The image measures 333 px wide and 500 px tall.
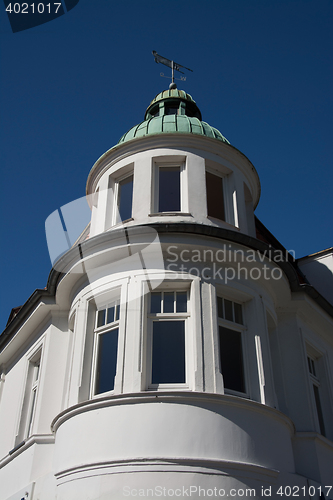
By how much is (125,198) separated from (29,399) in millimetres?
5643

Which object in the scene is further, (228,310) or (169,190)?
(169,190)

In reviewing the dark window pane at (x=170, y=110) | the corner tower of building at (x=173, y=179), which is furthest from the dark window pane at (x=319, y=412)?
the dark window pane at (x=170, y=110)

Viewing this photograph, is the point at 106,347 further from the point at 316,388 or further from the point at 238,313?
the point at 316,388

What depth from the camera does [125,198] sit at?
42.0 feet

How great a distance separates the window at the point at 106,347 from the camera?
9797mm

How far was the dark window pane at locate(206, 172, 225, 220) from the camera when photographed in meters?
12.5

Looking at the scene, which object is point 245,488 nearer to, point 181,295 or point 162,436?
point 162,436

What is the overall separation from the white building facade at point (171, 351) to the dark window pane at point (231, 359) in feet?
0.09

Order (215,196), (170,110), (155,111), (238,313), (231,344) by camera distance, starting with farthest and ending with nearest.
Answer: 1. (155,111)
2. (170,110)
3. (215,196)
4. (238,313)
5. (231,344)

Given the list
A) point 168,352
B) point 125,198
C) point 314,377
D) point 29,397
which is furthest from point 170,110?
point 29,397

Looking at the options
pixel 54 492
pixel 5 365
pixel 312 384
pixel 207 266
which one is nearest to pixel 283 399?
pixel 312 384

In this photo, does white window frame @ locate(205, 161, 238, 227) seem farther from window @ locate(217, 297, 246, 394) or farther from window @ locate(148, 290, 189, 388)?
window @ locate(148, 290, 189, 388)
